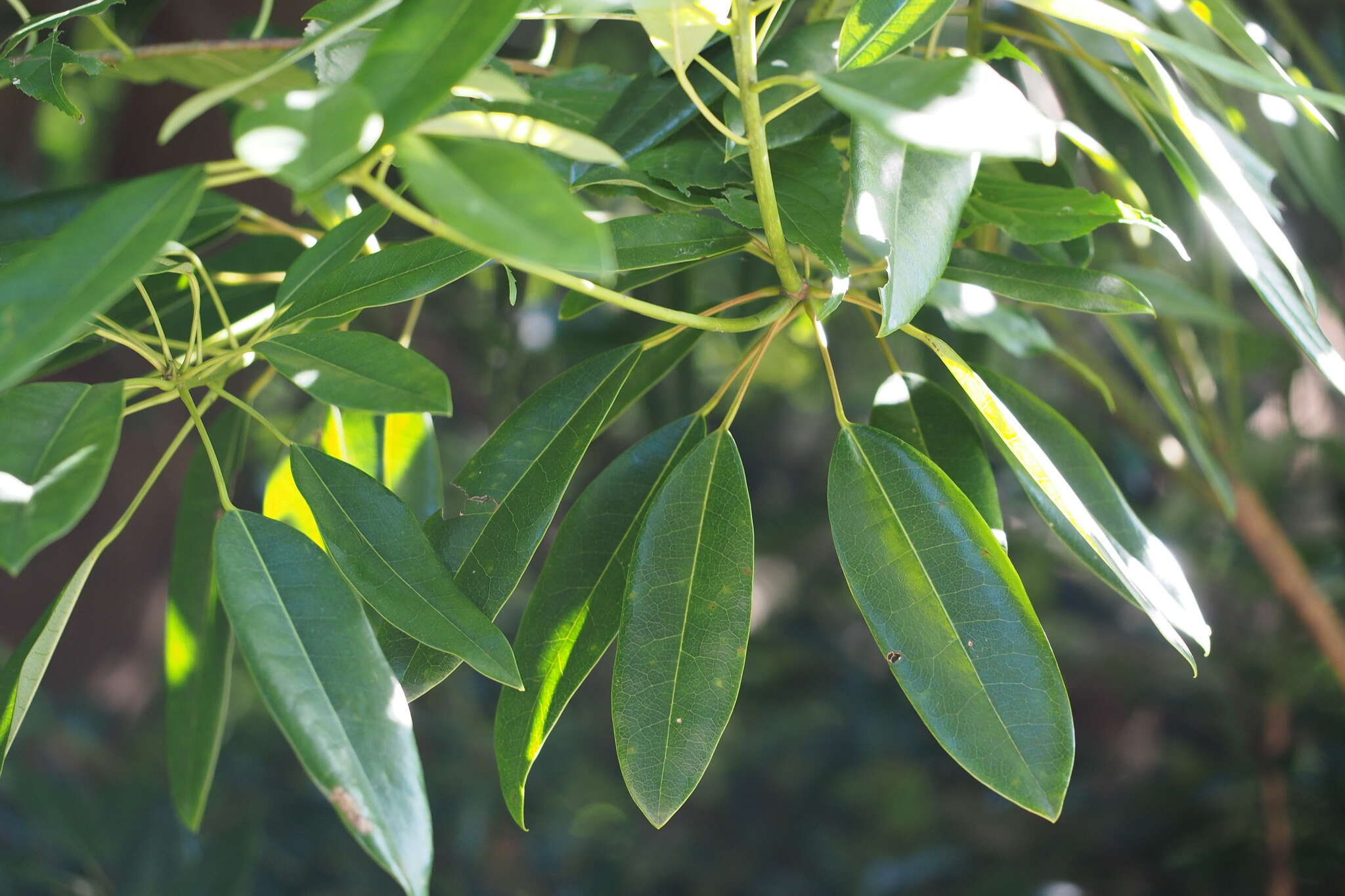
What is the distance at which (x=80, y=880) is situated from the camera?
1.34 m

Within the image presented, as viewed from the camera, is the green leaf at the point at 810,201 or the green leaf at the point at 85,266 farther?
the green leaf at the point at 810,201

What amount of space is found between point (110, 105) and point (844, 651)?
1.66 m

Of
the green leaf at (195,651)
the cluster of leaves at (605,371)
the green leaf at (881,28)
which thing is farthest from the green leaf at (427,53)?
the green leaf at (195,651)

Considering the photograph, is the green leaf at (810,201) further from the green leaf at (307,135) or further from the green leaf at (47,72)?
the green leaf at (47,72)

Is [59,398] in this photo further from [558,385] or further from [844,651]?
[844,651]

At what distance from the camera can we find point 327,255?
41 cm

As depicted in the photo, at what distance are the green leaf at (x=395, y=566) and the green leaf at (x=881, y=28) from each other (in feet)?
0.79

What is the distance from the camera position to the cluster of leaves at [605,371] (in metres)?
0.26

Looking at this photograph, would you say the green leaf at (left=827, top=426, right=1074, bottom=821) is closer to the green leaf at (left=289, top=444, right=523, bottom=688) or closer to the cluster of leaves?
the cluster of leaves

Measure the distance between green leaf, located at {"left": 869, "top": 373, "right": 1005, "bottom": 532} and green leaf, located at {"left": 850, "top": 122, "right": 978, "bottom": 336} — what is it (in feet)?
0.45

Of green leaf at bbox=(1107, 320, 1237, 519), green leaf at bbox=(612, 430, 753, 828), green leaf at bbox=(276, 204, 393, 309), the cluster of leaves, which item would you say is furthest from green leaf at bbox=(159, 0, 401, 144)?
green leaf at bbox=(1107, 320, 1237, 519)

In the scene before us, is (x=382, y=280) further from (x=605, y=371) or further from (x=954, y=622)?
(x=954, y=622)

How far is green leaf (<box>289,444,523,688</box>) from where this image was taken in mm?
370

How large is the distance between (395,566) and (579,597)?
108 mm
